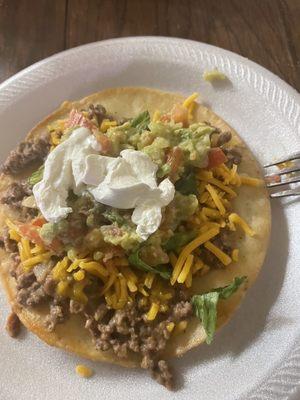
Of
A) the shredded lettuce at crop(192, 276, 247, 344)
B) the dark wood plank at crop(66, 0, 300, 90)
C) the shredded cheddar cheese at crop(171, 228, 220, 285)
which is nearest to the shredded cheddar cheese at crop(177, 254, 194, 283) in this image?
the shredded cheddar cheese at crop(171, 228, 220, 285)

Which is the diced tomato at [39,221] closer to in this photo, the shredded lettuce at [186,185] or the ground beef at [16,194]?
the ground beef at [16,194]

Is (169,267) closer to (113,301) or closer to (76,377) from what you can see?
(113,301)

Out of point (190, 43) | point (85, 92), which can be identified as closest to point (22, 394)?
point (85, 92)

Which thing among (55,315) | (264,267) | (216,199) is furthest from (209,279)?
(55,315)

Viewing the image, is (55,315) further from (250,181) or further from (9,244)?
(250,181)

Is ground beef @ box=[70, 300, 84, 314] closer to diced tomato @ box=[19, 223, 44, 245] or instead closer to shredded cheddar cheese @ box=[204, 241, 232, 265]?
diced tomato @ box=[19, 223, 44, 245]

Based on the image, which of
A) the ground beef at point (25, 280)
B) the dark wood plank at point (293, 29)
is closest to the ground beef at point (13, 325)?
the ground beef at point (25, 280)
